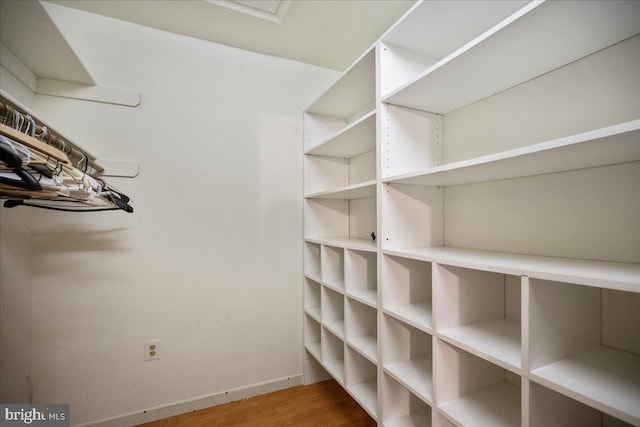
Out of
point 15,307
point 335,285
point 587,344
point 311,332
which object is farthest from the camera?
point 311,332

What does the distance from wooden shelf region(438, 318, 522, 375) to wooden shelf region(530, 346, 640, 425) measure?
74 mm

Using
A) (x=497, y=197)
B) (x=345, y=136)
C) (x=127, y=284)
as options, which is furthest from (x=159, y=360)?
(x=497, y=197)

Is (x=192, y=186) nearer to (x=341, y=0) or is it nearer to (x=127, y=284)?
(x=127, y=284)

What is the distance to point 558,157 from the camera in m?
0.81

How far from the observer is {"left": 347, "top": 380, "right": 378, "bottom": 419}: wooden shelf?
Result: 1402 mm

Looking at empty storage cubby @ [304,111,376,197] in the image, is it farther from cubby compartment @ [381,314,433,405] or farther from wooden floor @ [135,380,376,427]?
wooden floor @ [135,380,376,427]

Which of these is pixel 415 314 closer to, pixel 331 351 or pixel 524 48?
pixel 331 351

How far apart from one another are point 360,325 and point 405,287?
0.46m

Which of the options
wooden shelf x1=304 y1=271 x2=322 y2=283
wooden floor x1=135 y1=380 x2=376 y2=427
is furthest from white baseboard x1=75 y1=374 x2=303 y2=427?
wooden shelf x1=304 y1=271 x2=322 y2=283

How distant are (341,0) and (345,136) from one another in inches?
28.8

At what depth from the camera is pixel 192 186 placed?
187cm

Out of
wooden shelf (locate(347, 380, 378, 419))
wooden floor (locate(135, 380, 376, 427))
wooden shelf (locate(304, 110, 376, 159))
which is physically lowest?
wooden floor (locate(135, 380, 376, 427))

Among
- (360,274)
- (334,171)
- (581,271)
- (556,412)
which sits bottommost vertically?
(556,412)

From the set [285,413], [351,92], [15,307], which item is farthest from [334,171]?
[15,307]
